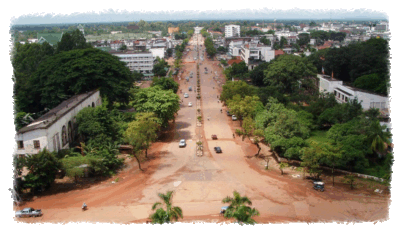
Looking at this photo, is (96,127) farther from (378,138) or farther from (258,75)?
(258,75)

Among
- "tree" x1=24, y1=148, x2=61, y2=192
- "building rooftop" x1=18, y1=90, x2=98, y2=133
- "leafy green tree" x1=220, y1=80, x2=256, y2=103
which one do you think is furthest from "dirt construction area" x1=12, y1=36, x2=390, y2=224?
"leafy green tree" x1=220, y1=80, x2=256, y2=103

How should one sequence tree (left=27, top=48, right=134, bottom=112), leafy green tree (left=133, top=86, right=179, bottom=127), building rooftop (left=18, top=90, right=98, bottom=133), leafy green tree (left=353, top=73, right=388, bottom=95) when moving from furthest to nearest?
leafy green tree (left=353, top=73, right=388, bottom=95) → tree (left=27, top=48, right=134, bottom=112) → leafy green tree (left=133, top=86, right=179, bottom=127) → building rooftop (left=18, top=90, right=98, bottom=133)

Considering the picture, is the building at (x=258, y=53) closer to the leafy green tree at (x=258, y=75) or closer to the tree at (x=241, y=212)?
the leafy green tree at (x=258, y=75)

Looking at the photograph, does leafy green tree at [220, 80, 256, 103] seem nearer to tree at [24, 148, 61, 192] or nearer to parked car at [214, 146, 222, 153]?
parked car at [214, 146, 222, 153]

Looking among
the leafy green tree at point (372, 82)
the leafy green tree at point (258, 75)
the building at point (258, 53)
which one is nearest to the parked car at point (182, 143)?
the leafy green tree at point (372, 82)

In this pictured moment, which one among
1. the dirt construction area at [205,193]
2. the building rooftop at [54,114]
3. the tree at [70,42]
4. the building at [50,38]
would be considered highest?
the building at [50,38]

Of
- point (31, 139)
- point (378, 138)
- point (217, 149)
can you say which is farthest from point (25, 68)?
point (378, 138)

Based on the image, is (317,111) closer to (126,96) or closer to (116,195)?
(126,96)
